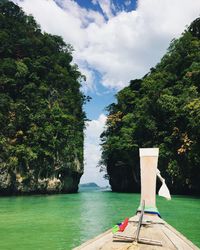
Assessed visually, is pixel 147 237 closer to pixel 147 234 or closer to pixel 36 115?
pixel 147 234

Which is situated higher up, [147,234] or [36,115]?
[36,115]

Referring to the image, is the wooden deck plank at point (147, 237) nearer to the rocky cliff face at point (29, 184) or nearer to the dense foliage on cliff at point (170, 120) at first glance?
the dense foliage on cliff at point (170, 120)

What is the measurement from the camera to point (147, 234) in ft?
14.9

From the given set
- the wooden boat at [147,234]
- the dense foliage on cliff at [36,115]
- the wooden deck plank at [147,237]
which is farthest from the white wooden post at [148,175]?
the dense foliage on cliff at [36,115]

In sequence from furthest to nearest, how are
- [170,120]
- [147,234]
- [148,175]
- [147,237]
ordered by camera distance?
[170,120] < [148,175] < [147,234] < [147,237]

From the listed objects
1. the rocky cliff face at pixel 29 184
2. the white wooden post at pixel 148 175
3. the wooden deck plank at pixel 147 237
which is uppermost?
the rocky cliff face at pixel 29 184

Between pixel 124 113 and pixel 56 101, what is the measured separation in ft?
30.3

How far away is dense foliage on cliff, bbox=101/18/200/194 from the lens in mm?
27117

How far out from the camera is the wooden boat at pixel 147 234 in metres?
3.83

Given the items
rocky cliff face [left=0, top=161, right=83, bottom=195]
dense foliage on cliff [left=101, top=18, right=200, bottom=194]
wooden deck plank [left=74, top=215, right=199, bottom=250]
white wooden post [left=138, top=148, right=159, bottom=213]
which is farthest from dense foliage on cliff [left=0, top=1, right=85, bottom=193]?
wooden deck plank [left=74, top=215, right=199, bottom=250]

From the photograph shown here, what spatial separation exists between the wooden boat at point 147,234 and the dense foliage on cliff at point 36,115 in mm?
24834

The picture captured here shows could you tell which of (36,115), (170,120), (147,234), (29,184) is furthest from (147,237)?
(29,184)

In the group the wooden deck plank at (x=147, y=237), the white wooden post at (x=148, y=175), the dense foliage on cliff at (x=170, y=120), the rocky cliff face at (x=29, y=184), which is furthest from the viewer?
the rocky cliff face at (x=29, y=184)

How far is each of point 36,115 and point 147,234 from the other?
28.0 meters
